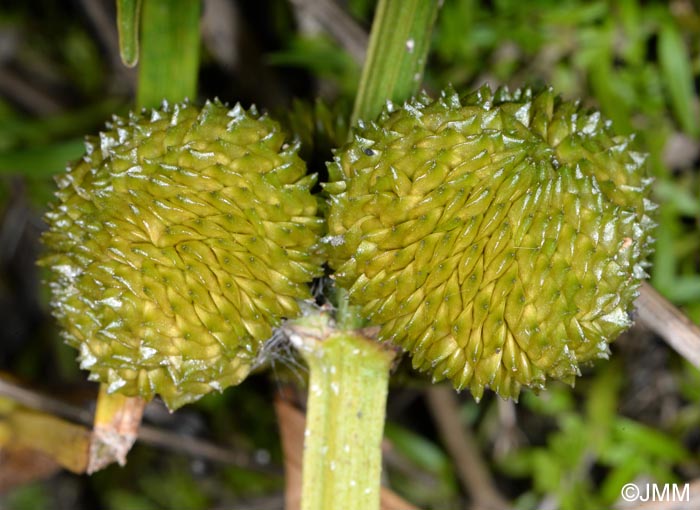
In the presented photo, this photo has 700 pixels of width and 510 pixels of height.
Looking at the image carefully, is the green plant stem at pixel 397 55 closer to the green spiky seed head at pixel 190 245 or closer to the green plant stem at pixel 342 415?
the green spiky seed head at pixel 190 245

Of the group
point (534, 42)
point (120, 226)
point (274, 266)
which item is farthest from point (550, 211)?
point (534, 42)

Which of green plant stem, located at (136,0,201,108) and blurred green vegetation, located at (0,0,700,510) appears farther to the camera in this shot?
blurred green vegetation, located at (0,0,700,510)

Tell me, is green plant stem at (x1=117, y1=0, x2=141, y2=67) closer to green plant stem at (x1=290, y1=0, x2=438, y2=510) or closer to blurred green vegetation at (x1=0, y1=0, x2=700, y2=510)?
green plant stem at (x1=290, y1=0, x2=438, y2=510)

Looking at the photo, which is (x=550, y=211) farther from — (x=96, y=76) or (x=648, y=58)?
(x=96, y=76)

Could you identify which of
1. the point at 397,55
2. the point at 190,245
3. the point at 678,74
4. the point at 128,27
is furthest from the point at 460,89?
the point at 190,245

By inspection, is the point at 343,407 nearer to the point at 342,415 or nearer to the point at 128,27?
the point at 342,415

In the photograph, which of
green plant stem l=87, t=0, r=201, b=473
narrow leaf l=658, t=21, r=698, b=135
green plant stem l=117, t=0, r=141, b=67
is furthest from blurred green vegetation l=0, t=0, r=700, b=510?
green plant stem l=117, t=0, r=141, b=67
